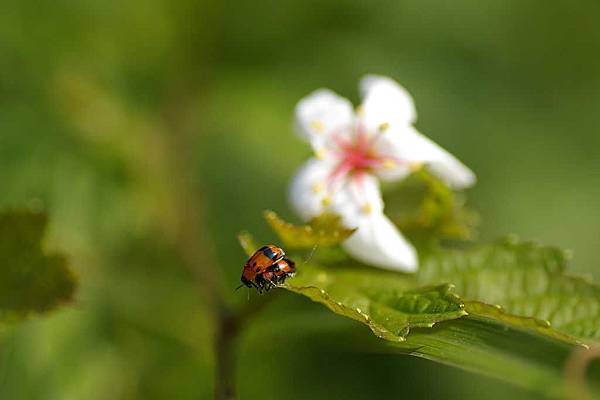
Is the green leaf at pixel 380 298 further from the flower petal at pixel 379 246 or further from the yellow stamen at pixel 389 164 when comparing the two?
the yellow stamen at pixel 389 164

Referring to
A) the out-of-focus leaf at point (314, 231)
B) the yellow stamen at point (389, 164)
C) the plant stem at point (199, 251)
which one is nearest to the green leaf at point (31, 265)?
the plant stem at point (199, 251)

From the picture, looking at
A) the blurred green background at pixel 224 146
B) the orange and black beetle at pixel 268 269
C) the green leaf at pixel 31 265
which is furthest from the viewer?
the blurred green background at pixel 224 146

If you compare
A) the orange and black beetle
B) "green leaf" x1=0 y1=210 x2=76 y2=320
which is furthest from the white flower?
"green leaf" x1=0 y1=210 x2=76 y2=320

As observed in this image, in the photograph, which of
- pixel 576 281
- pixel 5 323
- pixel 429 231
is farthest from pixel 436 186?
pixel 5 323

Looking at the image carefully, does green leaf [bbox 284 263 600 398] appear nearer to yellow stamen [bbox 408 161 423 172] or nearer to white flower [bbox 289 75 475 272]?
white flower [bbox 289 75 475 272]

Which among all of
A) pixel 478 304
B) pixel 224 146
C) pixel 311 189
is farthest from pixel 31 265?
pixel 224 146

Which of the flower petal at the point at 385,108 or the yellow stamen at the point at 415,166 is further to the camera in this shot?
the flower petal at the point at 385,108

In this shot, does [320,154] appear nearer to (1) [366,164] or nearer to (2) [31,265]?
(1) [366,164]
